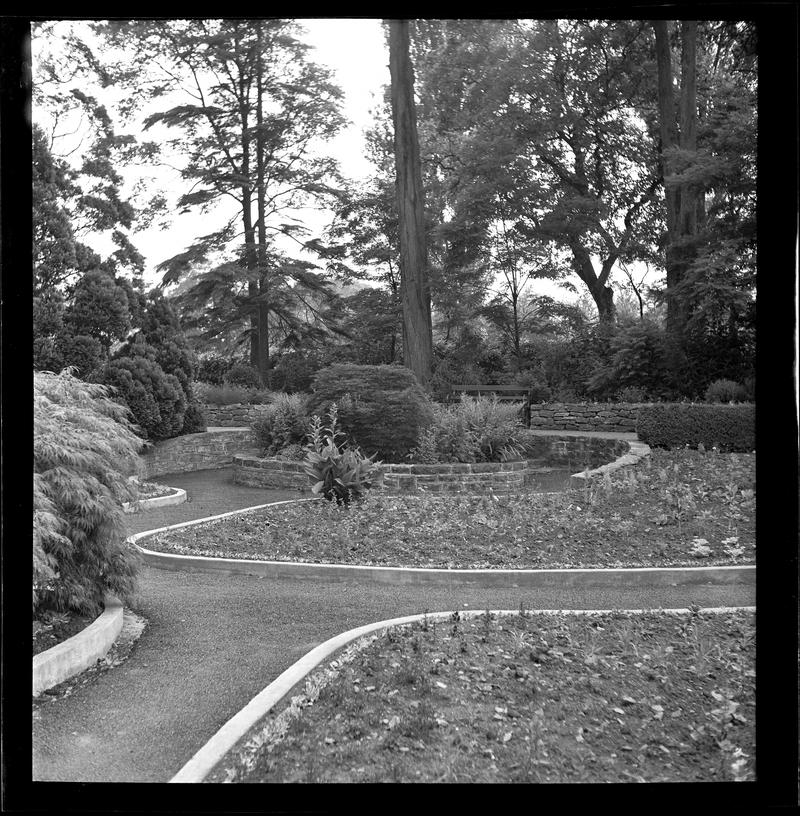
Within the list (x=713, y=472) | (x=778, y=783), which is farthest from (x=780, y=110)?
(x=713, y=472)

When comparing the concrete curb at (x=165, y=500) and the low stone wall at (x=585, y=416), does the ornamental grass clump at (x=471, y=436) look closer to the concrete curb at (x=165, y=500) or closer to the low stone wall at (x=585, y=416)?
the concrete curb at (x=165, y=500)

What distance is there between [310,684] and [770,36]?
2373 millimetres

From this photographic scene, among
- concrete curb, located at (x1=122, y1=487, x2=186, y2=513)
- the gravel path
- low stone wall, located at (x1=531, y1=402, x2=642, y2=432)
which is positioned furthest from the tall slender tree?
the gravel path

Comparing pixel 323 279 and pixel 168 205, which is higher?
pixel 168 205

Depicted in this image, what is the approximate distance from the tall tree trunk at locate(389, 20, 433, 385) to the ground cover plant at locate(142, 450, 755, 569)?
6475 millimetres

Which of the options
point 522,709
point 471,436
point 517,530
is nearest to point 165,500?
point 471,436

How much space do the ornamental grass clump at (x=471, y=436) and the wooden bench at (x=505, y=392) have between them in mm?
2977

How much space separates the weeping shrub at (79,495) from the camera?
3.06 metres

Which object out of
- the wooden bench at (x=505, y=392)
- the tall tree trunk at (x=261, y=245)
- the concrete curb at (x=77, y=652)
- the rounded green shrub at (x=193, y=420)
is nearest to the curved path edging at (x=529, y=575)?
the concrete curb at (x=77, y=652)

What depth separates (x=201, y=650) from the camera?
3184 millimetres

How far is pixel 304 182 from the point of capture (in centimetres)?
1555

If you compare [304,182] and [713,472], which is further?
[304,182]

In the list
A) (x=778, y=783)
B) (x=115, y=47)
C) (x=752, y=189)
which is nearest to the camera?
(x=778, y=783)

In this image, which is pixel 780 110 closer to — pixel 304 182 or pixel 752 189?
pixel 752 189
